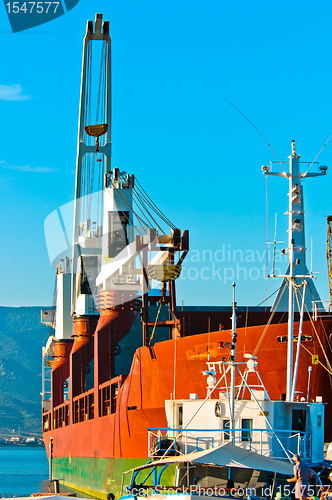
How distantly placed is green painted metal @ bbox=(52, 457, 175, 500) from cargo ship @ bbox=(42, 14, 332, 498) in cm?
6

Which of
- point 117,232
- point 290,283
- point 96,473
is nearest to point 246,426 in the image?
point 290,283

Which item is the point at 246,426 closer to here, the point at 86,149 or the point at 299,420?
the point at 299,420

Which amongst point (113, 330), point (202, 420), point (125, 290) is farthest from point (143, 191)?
point (202, 420)

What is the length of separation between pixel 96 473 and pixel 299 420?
1674 centimetres

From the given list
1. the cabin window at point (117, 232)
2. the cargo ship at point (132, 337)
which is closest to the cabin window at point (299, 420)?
the cargo ship at point (132, 337)

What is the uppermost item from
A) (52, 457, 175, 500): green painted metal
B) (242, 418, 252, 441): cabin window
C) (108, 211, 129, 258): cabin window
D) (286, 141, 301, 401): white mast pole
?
(108, 211, 129, 258): cabin window

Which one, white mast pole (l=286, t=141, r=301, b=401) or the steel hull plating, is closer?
white mast pole (l=286, t=141, r=301, b=401)

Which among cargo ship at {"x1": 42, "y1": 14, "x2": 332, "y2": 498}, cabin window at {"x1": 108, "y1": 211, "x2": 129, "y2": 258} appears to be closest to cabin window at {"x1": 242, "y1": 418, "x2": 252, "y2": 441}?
cargo ship at {"x1": 42, "y1": 14, "x2": 332, "y2": 498}

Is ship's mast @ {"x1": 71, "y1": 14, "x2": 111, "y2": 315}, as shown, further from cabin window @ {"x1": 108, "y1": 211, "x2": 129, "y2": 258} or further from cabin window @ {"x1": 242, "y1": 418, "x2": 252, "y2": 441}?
cabin window @ {"x1": 242, "y1": 418, "x2": 252, "y2": 441}

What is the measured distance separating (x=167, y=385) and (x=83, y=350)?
1630 cm

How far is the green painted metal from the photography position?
2512 cm

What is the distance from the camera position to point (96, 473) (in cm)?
3120

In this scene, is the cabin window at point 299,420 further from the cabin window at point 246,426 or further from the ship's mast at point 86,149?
the ship's mast at point 86,149

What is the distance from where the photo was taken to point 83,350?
39000 mm
